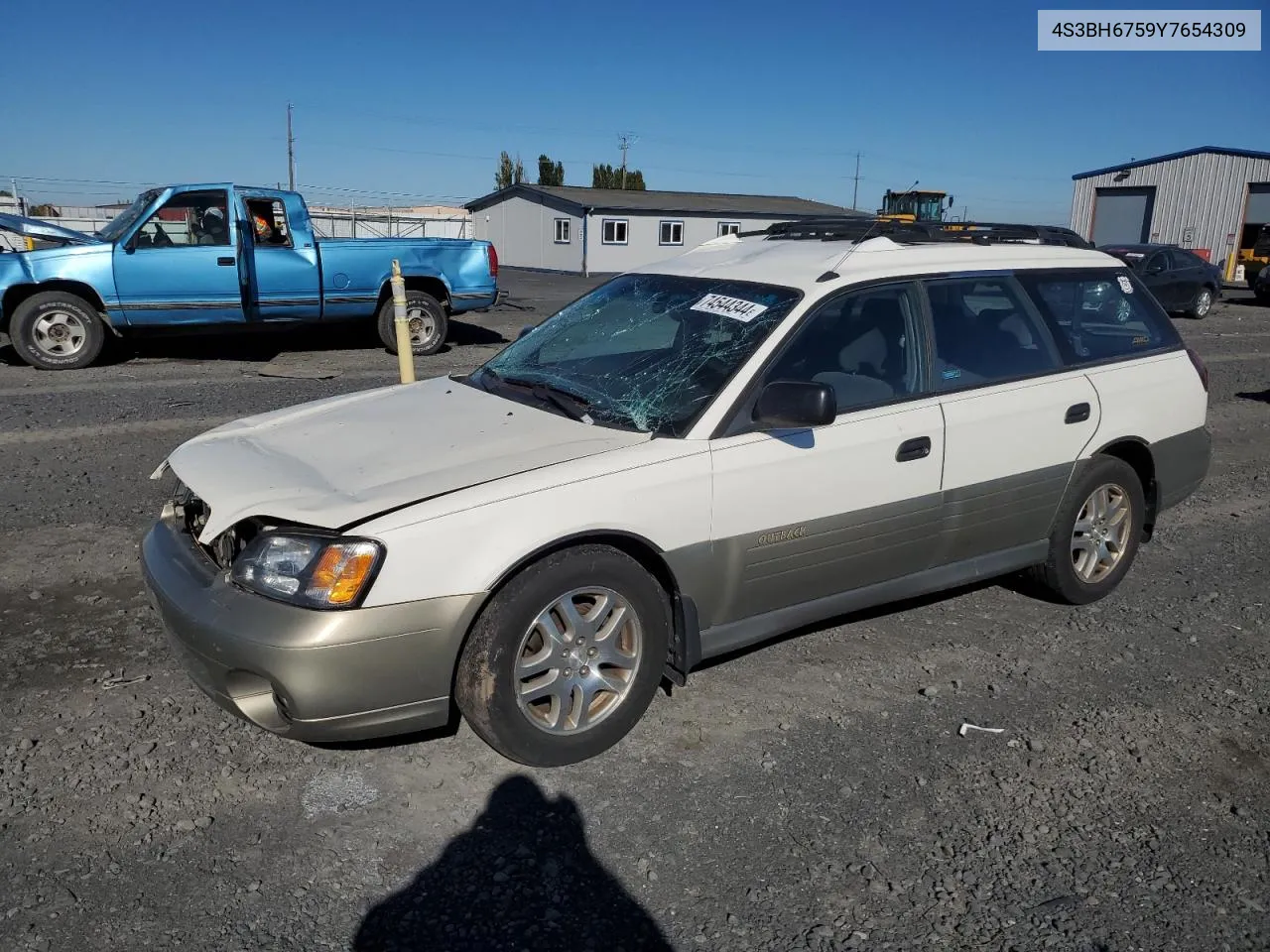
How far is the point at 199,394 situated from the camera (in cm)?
959

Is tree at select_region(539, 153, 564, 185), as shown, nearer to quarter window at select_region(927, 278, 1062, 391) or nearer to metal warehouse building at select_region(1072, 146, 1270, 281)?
metal warehouse building at select_region(1072, 146, 1270, 281)

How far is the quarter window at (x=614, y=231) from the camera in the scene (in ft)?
128

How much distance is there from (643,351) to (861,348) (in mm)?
884

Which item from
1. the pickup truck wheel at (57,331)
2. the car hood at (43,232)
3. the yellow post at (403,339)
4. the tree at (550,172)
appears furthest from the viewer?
the tree at (550,172)

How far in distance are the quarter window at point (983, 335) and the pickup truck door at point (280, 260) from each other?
926 centimetres

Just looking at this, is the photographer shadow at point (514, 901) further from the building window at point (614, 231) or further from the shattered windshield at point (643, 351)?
the building window at point (614, 231)

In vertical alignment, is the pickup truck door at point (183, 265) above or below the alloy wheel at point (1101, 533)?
above

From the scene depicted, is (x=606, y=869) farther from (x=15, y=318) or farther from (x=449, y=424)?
(x=15, y=318)

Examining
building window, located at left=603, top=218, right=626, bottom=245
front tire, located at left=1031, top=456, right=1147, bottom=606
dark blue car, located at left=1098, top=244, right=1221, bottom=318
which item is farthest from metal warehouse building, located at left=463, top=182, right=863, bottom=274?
front tire, located at left=1031, top=456, right=1147, bottom=606

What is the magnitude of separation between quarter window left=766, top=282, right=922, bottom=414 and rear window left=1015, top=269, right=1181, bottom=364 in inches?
32.5

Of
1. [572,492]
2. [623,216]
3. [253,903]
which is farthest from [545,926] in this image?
[623,216]

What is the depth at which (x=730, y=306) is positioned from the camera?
157 inches

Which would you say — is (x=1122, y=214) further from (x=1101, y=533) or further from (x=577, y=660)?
(x=577, y=660)

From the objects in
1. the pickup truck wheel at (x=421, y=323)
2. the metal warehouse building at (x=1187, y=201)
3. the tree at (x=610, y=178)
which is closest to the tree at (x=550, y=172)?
the tree at (x=610, y=178)
